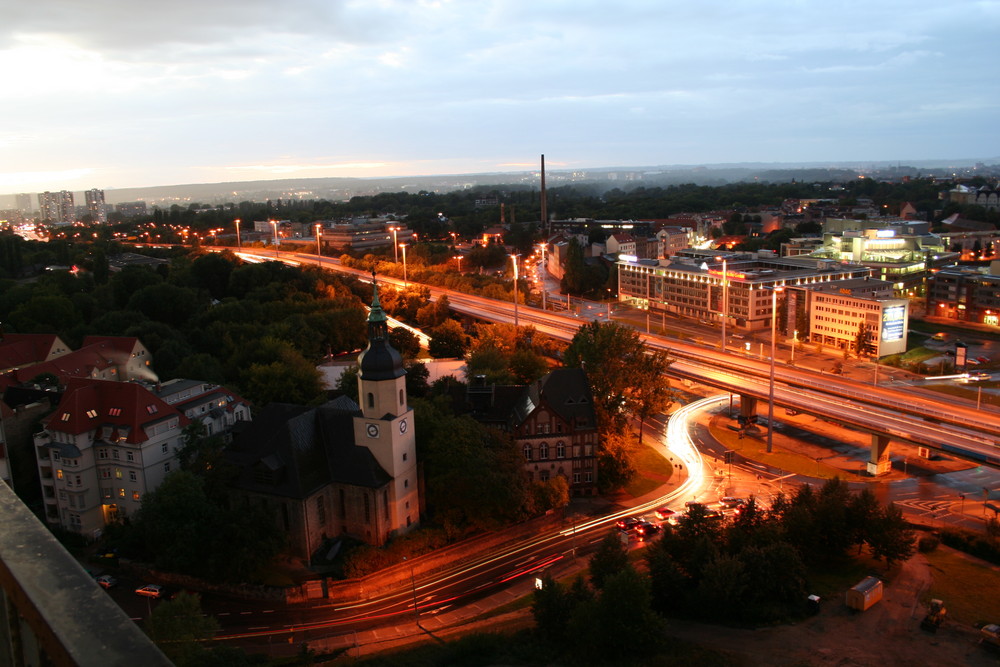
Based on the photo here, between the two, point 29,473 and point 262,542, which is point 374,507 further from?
point 29,473

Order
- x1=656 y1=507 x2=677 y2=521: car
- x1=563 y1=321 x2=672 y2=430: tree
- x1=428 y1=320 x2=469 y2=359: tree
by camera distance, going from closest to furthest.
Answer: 1. x1=656 y1=507 x2=677 y2=521: car
2. x1=563 y1=321 x2=672 y2=430: tree
3. x1=428 y1=320 x2=469 y2=359: tree

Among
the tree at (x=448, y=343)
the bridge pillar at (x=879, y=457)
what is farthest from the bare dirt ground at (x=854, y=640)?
the tree at (x=448, y=343)

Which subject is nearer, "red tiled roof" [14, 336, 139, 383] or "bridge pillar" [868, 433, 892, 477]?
"bridge pillar" [868, 433, 892, 477]

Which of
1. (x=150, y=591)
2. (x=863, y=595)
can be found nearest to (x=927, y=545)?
(x=863, y=595)

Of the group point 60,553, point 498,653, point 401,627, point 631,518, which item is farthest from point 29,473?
point 60,553

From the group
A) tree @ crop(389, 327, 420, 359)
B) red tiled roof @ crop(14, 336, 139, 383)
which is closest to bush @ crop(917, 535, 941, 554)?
tree @ crop(389, 327, 420, 359)

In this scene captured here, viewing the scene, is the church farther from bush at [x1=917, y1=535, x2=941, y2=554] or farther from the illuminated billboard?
the illuminated billboard
